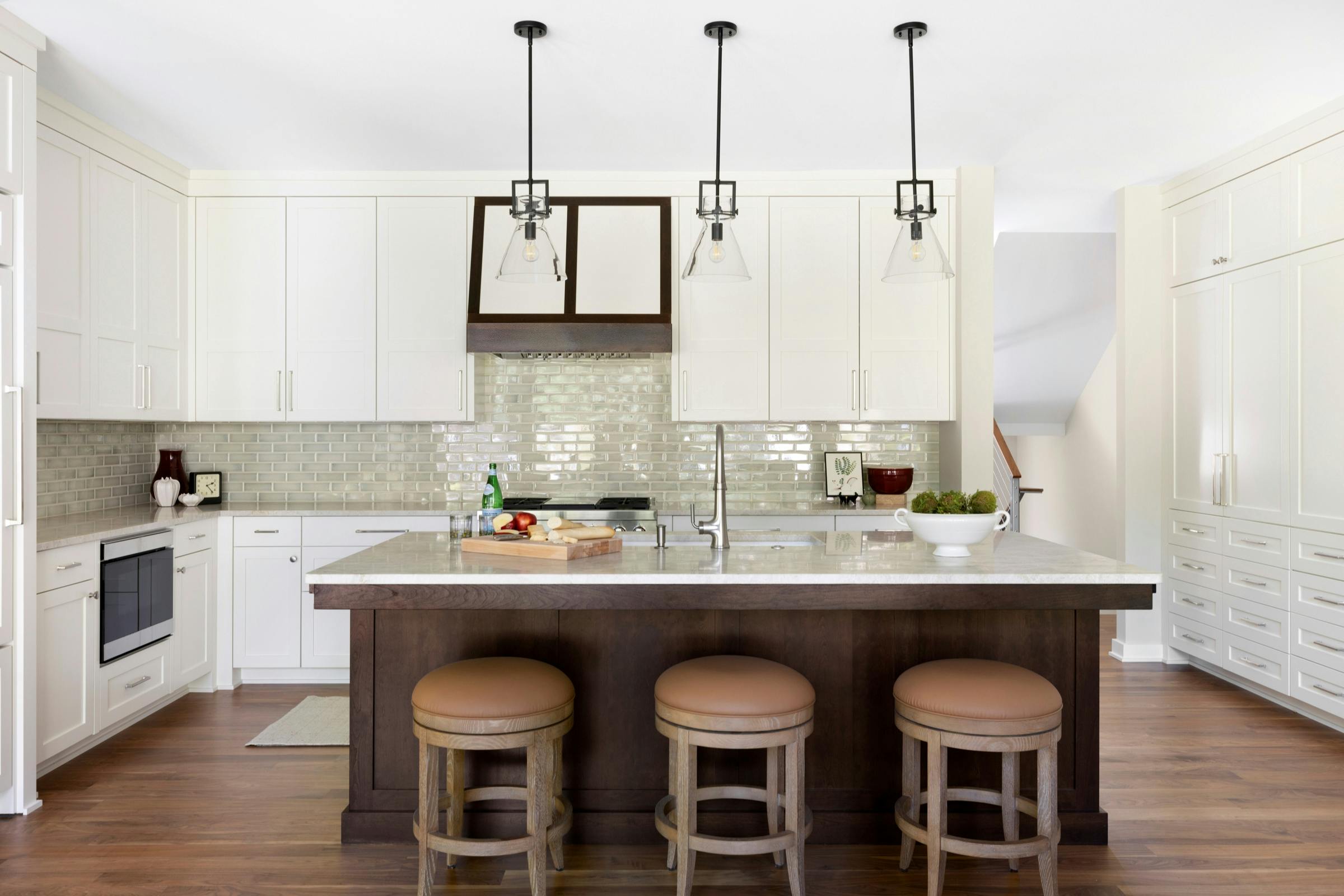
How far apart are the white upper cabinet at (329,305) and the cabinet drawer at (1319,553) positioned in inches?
183

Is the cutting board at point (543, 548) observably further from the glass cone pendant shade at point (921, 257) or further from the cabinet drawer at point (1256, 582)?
the cabinet drawer at point (1256, 582)

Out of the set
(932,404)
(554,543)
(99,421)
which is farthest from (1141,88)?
(99,421)

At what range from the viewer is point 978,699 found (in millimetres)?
2309

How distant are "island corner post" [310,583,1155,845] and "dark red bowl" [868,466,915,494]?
219 cm

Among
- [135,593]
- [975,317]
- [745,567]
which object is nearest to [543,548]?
[745,567]

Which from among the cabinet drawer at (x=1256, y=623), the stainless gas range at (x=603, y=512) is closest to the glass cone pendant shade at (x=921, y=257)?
the stainless gas range at (x=603, y=512)

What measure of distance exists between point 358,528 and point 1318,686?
15.1 ft

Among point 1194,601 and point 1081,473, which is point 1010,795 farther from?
point 1081,473

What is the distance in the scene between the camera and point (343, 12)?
3.12 metres

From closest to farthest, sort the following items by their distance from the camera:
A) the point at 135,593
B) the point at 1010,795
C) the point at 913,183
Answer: the point at 1010,795
the point at 913,183
the point at 135,593

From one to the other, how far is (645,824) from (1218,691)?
3327 mm

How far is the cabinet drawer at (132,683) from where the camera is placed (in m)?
3.68

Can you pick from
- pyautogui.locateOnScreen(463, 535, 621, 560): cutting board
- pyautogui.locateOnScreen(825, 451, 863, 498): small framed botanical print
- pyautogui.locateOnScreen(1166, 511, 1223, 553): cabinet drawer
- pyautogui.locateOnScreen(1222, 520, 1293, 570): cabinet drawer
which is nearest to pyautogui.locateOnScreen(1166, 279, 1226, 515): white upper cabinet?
pyautogui.locateOnScreen(1166, 511, 1223, 553): cabinet drawer

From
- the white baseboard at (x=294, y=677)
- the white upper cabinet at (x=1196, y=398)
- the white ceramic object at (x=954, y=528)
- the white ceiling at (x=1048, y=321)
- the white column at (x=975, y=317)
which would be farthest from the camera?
the white ceiling at (x=1048, y=321)
